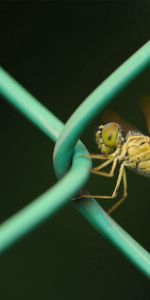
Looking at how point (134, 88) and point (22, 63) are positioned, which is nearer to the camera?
point (22, 63)

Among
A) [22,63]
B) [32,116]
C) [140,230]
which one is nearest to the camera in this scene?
[32,116]

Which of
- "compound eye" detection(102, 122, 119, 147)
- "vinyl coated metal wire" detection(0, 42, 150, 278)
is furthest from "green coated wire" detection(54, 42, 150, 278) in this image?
"compound eye" detection(102, 122, 119, 147)

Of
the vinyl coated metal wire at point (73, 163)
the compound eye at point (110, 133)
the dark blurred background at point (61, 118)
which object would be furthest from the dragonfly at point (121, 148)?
the dark blurred background at point (61, 118)

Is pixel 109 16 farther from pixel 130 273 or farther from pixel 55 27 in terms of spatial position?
pixel 130 273

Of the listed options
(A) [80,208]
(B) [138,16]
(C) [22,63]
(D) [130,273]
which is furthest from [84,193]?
(D) [130,273]

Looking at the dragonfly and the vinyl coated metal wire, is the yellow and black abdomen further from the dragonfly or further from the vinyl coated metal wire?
the vinyl coated metal wire

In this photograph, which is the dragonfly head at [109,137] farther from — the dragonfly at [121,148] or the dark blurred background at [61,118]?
the dark blurred background at [61,118]
